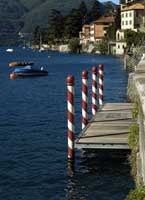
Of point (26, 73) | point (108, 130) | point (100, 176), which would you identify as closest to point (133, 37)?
point (26, 73)

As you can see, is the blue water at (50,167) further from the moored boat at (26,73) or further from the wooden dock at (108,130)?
the moored boat at (26,73)

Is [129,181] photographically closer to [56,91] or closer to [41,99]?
[41,99]

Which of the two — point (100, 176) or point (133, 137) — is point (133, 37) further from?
point (133, 137)

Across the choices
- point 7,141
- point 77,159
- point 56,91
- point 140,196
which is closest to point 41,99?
point 56,91

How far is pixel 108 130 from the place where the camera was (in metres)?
23.5

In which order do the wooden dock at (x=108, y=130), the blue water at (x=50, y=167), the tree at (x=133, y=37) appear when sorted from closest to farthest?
1. the blue water at (x=50, y=167)
2. the wooden dock at (x=108, y=130)
3. the tree at (x=133, y=37)

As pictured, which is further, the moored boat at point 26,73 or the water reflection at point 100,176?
the moored boat at point 26,73

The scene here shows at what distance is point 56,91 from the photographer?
6325 centimetres

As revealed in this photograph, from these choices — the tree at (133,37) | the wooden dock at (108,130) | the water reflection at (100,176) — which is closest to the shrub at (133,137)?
the wooden dock at (108,130)

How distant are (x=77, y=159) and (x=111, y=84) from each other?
46.3 m

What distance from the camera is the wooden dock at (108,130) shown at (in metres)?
21.0

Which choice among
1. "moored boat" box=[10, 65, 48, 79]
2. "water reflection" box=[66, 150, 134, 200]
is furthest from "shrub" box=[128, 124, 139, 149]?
"moored boat" box=[10, 65, 48, 79]

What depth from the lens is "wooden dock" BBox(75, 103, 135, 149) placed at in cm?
2098

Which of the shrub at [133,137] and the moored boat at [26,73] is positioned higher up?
the shrub at [133,137]
